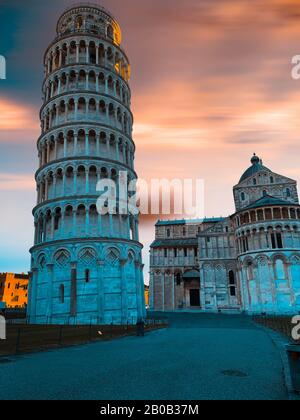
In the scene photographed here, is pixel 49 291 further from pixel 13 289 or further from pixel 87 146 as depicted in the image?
pixel 13 289

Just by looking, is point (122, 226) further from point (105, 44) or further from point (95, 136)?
point (105, 44)

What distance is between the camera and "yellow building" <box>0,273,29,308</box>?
275 ft

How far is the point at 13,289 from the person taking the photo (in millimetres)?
87125

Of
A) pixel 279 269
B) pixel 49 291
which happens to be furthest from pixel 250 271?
pixel 49 291

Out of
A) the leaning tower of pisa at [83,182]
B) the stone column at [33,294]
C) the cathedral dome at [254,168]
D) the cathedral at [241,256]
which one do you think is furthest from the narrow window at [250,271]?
the stone column at [33,294]

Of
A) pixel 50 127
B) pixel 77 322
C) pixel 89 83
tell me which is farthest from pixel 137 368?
pixel 89 83

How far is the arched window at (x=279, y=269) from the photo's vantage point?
47487mm

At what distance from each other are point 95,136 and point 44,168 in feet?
24.0

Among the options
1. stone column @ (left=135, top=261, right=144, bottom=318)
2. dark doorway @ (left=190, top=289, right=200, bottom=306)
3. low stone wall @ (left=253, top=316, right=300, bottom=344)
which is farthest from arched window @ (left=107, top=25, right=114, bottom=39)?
dark doorway @ (left=190, top=289, right=200, bottom=306)

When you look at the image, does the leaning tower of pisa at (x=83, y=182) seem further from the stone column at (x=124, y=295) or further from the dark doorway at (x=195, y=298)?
the dark doorway at (x=195, y=298)

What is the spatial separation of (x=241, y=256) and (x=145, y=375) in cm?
4666

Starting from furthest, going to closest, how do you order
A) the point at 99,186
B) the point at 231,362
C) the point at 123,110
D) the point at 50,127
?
the point at 123,110
the point at 50,127
the point at 99,186
the point at 231,362

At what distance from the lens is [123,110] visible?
41000mm

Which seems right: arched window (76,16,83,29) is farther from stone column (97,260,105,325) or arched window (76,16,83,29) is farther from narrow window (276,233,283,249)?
narrow window (276,233,283,249)
